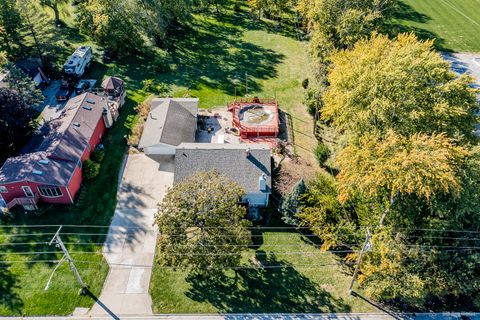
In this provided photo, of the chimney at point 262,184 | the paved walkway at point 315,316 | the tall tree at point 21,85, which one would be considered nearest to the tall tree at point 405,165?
the chimney at point 262,184

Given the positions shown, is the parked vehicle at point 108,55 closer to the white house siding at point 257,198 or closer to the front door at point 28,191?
the front door at point 28,191

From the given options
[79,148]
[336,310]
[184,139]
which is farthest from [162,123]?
[336,310]

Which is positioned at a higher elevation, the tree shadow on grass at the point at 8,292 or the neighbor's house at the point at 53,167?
the neighbor's house at the point at 53,167

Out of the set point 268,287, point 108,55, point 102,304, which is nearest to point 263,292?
point 268,287

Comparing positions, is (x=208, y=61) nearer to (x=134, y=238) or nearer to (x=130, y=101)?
(x=130, y=101)

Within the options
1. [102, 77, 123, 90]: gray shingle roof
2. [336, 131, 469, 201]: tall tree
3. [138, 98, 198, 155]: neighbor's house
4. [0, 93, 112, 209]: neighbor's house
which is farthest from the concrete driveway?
[336, 131, 469, 201]: tall tree

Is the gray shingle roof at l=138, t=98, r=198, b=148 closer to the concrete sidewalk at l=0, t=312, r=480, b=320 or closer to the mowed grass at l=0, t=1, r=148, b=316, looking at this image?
the mowed grass at l=0, t=1, r=148, b=316
